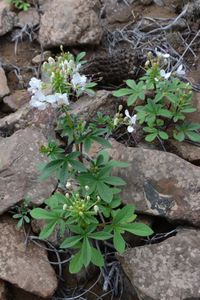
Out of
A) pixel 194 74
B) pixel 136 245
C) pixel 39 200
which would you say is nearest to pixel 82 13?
pixel 194 74

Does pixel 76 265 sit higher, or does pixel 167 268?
pixel 76 265

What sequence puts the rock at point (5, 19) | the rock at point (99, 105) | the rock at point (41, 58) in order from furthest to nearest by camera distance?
the rock at point (5, 19), the rock at point (41, 58), the rock at point (99, 105)

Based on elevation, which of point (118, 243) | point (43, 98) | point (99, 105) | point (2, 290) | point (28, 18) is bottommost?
point (2, 290)

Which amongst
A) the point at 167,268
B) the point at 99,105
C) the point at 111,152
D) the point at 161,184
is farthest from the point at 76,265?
the point at 99,105

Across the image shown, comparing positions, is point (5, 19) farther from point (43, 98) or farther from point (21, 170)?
point (43, 98)

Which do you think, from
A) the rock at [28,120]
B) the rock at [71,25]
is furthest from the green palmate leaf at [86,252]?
the rock at [71,25]

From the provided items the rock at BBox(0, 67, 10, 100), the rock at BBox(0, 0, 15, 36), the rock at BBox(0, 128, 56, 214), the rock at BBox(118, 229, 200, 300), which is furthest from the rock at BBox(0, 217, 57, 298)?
the rock at BBox(0, 0, 15, 36)

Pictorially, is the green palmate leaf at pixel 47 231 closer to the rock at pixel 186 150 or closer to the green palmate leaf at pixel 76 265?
the green palmate leaf at pixel 76 265
